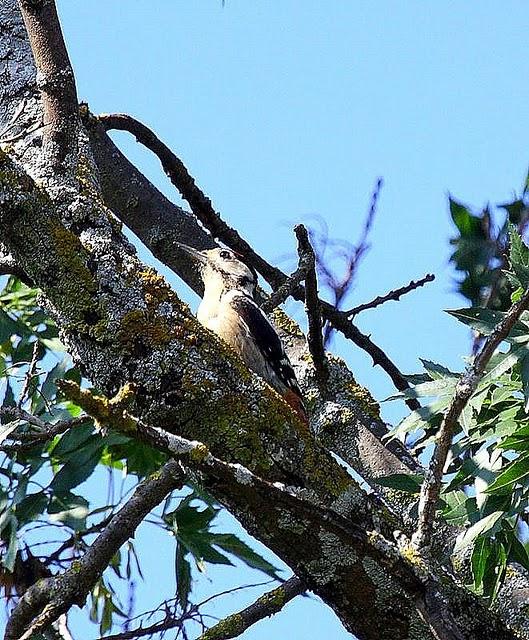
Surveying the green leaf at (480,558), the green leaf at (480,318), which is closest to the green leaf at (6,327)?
the green leaf at (480,318)

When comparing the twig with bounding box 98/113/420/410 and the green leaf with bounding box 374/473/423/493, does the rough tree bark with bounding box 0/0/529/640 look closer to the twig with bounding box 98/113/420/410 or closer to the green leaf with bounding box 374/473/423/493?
the green leaf with bounding box 374/473/423/493

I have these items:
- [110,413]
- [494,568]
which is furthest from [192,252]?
[110,413]

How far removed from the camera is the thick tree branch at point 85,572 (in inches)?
98.4

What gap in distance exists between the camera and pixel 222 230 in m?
3.82

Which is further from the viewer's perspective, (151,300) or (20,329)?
(20,329)

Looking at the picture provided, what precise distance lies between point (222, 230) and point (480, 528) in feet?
6.31

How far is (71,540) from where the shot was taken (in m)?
Answer: 3.59

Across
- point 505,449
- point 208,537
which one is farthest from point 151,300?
point 208,537

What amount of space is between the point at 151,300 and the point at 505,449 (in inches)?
31.1

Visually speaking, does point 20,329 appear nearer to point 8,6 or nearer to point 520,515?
point 8,6

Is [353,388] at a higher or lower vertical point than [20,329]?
lower

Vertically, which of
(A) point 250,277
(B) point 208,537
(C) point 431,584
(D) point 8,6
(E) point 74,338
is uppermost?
(A) point 250,277

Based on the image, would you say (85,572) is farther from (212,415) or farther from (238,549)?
(238,549)

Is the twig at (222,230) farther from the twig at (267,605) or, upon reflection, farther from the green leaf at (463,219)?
the twig at (267,605)
